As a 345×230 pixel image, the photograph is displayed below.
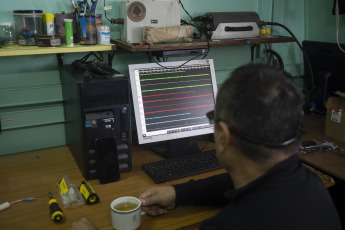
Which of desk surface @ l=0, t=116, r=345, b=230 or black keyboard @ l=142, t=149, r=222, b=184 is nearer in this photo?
desk surface @ l=0, t=116, r=345, b=230

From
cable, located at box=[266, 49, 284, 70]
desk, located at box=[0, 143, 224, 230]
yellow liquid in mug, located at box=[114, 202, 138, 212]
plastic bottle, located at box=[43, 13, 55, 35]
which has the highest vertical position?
plastic bottle, located at box=[43, 13, 55, 35]

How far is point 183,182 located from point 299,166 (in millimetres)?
603

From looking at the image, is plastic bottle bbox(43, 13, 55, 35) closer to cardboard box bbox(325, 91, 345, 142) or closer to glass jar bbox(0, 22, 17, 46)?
glass jar bbox(0, 22, 17, 46)

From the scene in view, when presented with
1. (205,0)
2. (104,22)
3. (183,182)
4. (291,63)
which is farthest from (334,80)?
(104,22)

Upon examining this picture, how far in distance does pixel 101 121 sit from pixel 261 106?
759 millimetres

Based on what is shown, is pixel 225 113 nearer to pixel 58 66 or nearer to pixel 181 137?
pixel 181 137

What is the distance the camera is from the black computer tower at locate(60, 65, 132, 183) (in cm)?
135

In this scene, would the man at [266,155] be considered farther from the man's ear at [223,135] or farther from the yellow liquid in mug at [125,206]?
the yellow liquid in mug at [125,206]

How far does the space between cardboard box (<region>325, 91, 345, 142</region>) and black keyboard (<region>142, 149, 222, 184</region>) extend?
2.51ft

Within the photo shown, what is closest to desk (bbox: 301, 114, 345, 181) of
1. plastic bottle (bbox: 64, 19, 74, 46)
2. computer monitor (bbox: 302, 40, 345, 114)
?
computer monitor (bbox: 302, 40, 345, 114)

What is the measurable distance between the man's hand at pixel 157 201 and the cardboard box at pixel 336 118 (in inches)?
44.1

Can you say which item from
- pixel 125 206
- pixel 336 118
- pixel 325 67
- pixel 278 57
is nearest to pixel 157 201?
pixel 125 206

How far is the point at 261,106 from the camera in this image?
0.82 m

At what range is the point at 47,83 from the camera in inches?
68.2
